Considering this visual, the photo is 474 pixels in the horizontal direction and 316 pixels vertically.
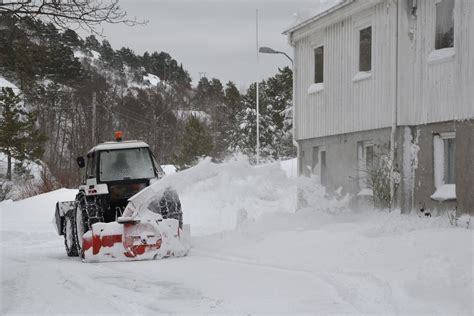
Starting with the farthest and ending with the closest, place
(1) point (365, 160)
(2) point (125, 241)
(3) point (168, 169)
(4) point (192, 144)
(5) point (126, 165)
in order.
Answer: (4) point (192, 144), (3) point (168, 169), (1) point (365, 160), (5) point (126, 165), (2) point (125, 241)

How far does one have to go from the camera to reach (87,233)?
1199 cm

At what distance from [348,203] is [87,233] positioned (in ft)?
25.1

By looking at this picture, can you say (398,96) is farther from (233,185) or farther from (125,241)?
(125,241)

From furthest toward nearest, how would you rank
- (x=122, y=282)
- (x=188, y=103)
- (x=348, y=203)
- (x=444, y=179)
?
(x=188, y=103) → (x=348, y=203) → (x=444, y=179) → (x=122, y=282)

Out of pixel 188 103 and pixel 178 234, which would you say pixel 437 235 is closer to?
pixel 178 234

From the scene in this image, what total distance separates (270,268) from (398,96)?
6877 mm

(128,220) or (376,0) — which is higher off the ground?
(376,0)

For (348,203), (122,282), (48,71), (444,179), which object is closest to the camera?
(122,282)

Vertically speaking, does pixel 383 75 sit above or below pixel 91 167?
above

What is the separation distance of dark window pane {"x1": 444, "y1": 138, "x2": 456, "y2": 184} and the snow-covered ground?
3.55ft

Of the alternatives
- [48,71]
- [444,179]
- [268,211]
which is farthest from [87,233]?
[48,71]

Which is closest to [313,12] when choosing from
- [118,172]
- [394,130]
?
[394,130]

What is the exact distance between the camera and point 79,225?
512 inches

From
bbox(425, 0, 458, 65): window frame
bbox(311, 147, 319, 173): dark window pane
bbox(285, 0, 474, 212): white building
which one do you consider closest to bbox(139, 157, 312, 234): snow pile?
bbox(285, 0, 474, 212): white building
